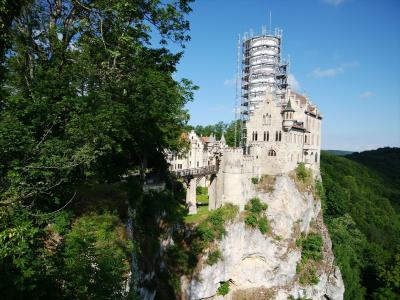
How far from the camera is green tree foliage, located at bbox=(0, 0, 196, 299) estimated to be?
999 cm

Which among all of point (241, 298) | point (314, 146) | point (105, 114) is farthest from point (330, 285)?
point (105, 114)

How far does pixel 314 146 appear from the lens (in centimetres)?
5141

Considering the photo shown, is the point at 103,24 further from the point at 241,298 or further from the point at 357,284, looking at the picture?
the point at 357,284

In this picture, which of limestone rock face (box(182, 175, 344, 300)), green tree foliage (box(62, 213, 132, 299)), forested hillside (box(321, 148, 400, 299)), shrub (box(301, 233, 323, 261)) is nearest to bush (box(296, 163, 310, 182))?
limestone rock face (box(182, 175, 344, 300))

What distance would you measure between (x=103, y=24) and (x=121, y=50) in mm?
1407

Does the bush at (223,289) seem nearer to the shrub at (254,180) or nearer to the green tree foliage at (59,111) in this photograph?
the shrub at (254,180)

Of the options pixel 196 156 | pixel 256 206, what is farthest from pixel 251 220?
pixel 196 156

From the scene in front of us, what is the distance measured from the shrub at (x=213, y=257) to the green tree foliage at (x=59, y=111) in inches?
828

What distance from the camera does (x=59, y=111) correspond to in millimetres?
12836

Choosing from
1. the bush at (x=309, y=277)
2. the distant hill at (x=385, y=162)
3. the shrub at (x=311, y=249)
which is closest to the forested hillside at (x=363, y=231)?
the shrub at (x=311, y=249)

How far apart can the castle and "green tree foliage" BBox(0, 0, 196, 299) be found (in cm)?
1909

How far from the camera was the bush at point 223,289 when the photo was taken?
38250 millimetres

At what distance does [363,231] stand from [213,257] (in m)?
44.6

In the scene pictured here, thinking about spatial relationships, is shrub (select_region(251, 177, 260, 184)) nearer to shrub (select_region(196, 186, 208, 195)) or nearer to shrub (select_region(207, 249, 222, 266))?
shrub (select_region(207, 249, 222, 266))
